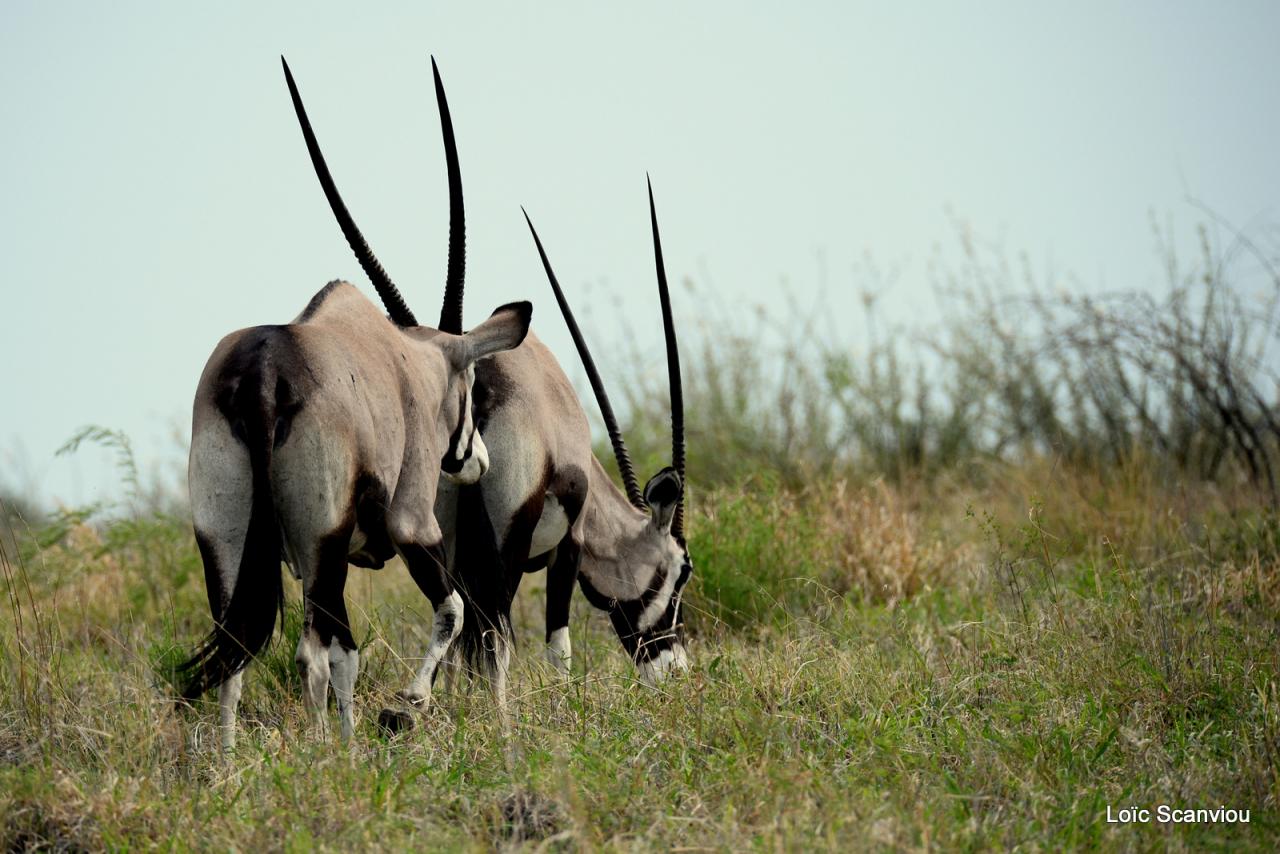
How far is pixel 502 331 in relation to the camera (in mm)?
5262

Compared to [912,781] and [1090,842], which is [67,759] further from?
[1090,842]

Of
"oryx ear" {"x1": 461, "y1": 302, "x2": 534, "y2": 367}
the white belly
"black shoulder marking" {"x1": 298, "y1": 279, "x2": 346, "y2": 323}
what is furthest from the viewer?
the white belly

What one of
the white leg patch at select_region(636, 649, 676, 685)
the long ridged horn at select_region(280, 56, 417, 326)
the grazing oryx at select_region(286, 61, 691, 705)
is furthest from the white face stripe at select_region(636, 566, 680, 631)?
the long ridged horn at select_region(280, 56, 417, 326)

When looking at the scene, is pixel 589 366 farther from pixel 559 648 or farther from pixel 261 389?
pixel 261 389

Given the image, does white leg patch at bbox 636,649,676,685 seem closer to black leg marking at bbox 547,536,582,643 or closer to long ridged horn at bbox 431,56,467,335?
black leg marking at bbox 547,536,582,643

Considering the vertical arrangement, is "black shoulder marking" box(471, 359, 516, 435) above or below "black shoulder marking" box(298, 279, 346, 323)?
below

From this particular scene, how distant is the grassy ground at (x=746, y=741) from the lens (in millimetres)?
3373

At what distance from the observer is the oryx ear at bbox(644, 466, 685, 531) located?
6.11 meters

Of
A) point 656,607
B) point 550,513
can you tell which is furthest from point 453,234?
point 656,607

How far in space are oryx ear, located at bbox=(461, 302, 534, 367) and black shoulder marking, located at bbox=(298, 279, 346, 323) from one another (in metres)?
0.64

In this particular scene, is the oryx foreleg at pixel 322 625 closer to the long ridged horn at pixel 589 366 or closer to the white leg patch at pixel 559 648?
the white leg patch at pixel 559 648

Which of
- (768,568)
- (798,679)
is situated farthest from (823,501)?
(798,679)

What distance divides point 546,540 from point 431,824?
2365mm

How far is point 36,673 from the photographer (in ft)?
15.4
